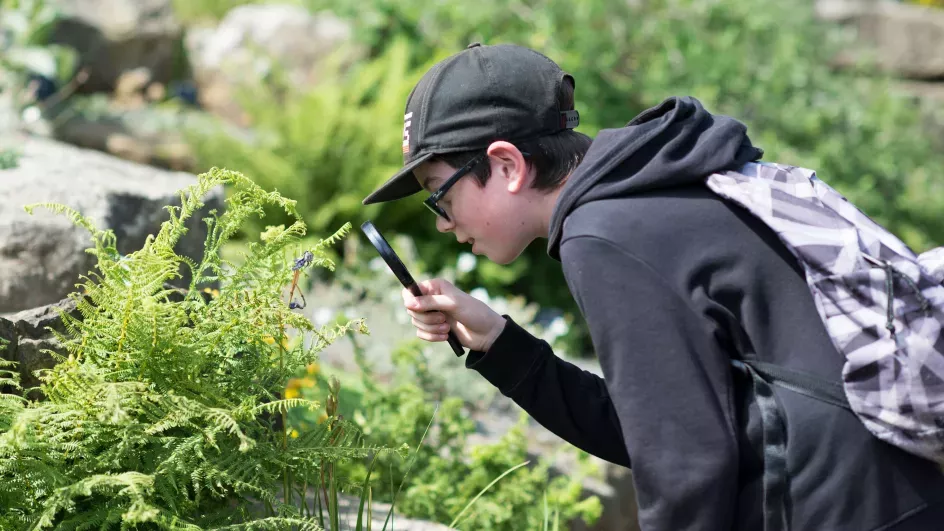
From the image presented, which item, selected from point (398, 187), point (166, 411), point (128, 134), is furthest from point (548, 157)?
point (128, 134)

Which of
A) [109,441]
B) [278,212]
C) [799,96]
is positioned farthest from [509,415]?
[799,96]

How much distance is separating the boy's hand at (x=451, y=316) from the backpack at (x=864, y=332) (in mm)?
602

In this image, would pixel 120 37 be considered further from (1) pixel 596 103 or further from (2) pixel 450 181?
(2) pixel 450 181

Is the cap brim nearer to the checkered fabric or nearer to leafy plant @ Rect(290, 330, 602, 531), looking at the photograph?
the checkered fabric

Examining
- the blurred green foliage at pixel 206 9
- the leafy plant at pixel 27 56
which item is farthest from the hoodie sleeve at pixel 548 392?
the blurred green foliage at pixel 206 9

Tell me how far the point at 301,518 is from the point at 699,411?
76 centimetres

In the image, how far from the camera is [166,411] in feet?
5.62

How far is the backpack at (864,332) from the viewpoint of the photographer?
1521 millimetres

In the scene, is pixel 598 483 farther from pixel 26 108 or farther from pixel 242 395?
pixel 26 108

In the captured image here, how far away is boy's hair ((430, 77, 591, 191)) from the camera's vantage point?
73.9 inches

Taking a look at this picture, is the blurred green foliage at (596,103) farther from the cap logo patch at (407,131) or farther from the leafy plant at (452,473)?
the cap logo patch at (407,131)

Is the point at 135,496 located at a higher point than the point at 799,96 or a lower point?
lower

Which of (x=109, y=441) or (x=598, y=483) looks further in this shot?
(x=598, y=483)

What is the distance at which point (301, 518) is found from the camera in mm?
1747
